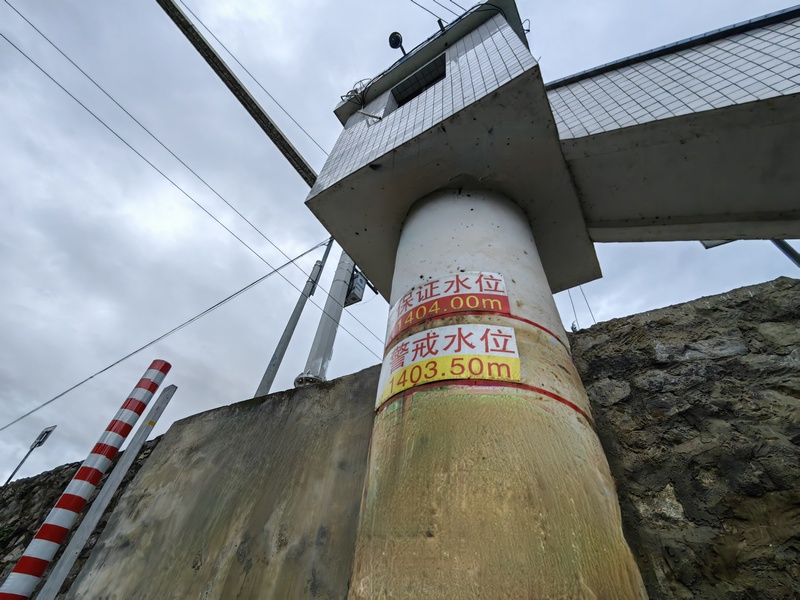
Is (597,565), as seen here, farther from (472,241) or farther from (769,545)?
(472,241)

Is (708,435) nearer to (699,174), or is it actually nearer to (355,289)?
(699,174)

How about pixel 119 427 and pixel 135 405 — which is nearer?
pixel 119 427

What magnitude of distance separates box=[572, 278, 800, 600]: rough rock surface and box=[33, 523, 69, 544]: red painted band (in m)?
3.32

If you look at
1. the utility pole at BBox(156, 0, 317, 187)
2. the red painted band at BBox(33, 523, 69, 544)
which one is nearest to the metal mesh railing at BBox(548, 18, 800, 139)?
the red painted band at BBox(33, 523, 69, 544)

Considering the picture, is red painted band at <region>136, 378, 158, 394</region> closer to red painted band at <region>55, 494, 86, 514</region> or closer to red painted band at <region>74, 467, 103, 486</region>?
red painted band at <region>74, 467, 103, 486</region>

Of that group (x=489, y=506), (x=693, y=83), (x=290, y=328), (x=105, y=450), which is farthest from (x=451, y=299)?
(x=290, y=328)

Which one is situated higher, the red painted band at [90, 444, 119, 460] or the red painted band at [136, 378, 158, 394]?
the red painted band at [136, 378, 158, 394]

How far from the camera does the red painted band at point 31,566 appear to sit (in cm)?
225

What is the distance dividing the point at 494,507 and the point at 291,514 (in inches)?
60.8

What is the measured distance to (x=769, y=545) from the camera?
1.38 metres

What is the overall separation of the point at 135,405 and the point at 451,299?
267cm

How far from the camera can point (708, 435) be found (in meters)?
1.71

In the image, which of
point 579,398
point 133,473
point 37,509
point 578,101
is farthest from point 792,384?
point 37,509

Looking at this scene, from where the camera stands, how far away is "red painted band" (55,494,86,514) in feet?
8.00
